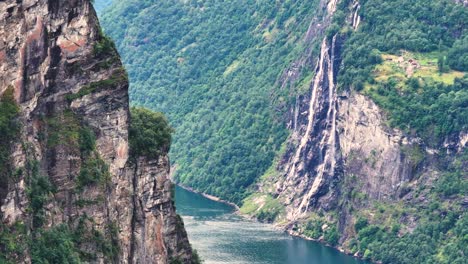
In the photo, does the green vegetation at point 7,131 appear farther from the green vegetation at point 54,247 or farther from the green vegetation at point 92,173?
the green vegetation at point 92,173

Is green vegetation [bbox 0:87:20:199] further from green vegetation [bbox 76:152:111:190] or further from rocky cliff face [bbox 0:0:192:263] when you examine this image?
green vegetation [bbox 76:152:111:190]

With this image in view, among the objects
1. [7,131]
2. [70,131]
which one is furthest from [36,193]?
[70,131]

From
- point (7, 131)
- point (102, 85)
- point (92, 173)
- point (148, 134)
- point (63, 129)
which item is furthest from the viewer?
point (148, 134)

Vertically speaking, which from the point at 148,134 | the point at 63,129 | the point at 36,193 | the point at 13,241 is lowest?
the point at 13,241

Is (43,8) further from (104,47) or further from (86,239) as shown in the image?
(86,239)

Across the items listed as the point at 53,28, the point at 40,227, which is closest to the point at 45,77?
the point at 53,28

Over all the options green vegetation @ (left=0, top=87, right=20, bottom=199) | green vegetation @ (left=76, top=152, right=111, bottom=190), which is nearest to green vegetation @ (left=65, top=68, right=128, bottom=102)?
green vegetation @ (left=76, top=152, right=111, bottom=190)

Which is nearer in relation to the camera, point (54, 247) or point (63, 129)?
point (54, 247)

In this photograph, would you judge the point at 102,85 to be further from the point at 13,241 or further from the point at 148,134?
the point at 148,134

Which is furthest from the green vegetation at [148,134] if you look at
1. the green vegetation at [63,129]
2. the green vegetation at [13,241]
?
the green vegetation at [13,241]
